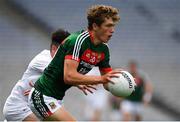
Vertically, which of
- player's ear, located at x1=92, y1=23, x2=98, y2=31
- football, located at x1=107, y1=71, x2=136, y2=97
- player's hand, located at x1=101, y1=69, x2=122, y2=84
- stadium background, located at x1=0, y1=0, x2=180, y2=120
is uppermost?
player's ear, located at x1=92, y1=23, x2=98, y2=31

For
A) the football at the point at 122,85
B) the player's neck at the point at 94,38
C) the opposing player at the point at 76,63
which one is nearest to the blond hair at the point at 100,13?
the opposing player at the point at 76,63

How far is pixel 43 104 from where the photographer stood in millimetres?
7414

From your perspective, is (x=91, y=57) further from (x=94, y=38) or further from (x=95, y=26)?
(x=95, y=26)

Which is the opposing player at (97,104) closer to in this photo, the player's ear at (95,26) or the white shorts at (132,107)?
the white shorts at (132,107)

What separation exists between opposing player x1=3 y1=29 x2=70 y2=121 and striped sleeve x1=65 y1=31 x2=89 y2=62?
1.33 m

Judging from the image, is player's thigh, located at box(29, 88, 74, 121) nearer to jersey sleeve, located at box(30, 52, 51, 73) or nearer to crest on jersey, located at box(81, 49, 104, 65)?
crest on jersey, located at box(81, 49, 104, 65)

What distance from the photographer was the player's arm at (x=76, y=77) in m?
6.94

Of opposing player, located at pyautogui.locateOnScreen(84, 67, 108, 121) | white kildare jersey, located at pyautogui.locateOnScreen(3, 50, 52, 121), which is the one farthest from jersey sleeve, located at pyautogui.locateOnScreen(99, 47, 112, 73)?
opposing player, located at pyautogui.locateOnScreen(84, 67, 108, 121)

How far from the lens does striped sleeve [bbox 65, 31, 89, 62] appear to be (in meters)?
7.05

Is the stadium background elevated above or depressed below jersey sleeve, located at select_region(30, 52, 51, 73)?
below

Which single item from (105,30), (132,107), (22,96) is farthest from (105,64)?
(132,107)

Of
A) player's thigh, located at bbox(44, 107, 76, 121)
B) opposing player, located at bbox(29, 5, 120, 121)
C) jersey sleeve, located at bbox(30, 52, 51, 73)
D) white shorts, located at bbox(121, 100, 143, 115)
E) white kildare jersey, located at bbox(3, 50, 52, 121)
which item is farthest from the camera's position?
white shorts, located at bbox(121, 100, 143, 115)

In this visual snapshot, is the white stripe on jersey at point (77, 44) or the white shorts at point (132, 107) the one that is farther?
the white shorts at point (132, 107)

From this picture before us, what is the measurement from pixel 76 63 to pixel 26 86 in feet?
6.21
